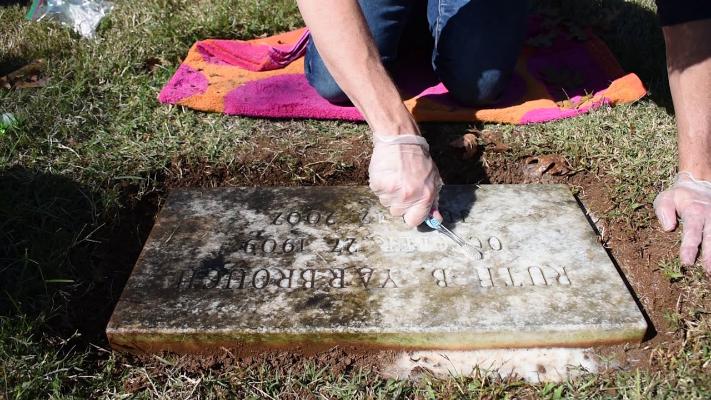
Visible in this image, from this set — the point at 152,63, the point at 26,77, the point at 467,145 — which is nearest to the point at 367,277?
the point at 467,145

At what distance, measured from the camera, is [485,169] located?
221cm

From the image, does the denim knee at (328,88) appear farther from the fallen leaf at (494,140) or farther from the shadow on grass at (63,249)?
the shadow on grass at (63,249)

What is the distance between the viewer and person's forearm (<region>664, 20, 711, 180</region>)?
1877 mm

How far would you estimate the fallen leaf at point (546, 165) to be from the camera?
2.17m

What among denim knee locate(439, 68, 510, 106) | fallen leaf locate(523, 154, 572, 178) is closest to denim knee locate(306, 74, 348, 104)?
denim knee locate(439, 68, 510, 106)

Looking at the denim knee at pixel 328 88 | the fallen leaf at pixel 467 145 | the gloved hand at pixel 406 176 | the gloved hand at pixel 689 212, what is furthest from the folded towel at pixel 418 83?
the gloved hand at pixel 406 176

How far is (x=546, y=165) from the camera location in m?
2.19

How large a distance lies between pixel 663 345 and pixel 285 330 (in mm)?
918

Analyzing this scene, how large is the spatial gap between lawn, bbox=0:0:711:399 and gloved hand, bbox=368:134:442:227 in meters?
0.44

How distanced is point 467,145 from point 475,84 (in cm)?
28

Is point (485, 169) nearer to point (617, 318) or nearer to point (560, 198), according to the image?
point (560, 198)

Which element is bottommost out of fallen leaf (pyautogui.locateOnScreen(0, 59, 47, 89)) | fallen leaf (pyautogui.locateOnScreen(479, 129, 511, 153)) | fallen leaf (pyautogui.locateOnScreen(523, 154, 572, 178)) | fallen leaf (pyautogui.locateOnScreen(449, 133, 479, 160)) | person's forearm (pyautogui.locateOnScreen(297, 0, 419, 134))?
fallen leaf (pyautogui.locateOnScreen(523, 154, 572, 178))

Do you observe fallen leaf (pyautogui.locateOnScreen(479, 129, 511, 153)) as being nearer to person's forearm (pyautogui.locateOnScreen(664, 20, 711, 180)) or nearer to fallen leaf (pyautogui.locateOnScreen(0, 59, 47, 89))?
person's forearm (pyautogui.locateOnScreen(664, 20, 711, 180))

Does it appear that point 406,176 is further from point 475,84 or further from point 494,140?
point 475,84
